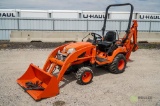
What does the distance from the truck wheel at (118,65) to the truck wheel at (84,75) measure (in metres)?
1.30

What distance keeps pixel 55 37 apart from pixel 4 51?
3.50 metres

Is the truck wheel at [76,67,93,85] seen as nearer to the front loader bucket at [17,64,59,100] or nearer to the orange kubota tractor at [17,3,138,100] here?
the orange kubota tractor at [17,3,138,100]

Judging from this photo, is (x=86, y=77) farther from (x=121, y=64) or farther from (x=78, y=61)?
(x=121, y=64)

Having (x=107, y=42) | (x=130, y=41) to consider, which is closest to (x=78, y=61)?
(x=107, y=42)

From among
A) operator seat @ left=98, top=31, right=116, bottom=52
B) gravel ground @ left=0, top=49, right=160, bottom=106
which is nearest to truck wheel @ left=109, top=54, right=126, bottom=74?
gravel ground @ left=0, top=49, right=160, bottom=106

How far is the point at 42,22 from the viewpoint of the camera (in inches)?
640

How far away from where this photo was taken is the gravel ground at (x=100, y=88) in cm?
593

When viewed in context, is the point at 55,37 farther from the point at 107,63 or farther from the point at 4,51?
the point at 107,63

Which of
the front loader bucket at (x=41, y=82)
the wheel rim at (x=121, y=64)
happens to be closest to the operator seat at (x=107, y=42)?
the wheel rim at (x=121, y=64)

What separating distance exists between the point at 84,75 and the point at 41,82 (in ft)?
4.55

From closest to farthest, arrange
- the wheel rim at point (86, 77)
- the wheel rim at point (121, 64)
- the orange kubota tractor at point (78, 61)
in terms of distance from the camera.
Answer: the orange kubota tractor at point (78, 61), the wheel rim at point (86, 77), the wheel rim at point (121, 64)

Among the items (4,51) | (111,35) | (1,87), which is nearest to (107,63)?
(111,35)

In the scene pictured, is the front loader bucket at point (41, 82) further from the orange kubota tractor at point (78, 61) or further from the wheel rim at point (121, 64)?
the wheel rim at point (121, 64)

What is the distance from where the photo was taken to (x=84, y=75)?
7.09 m
